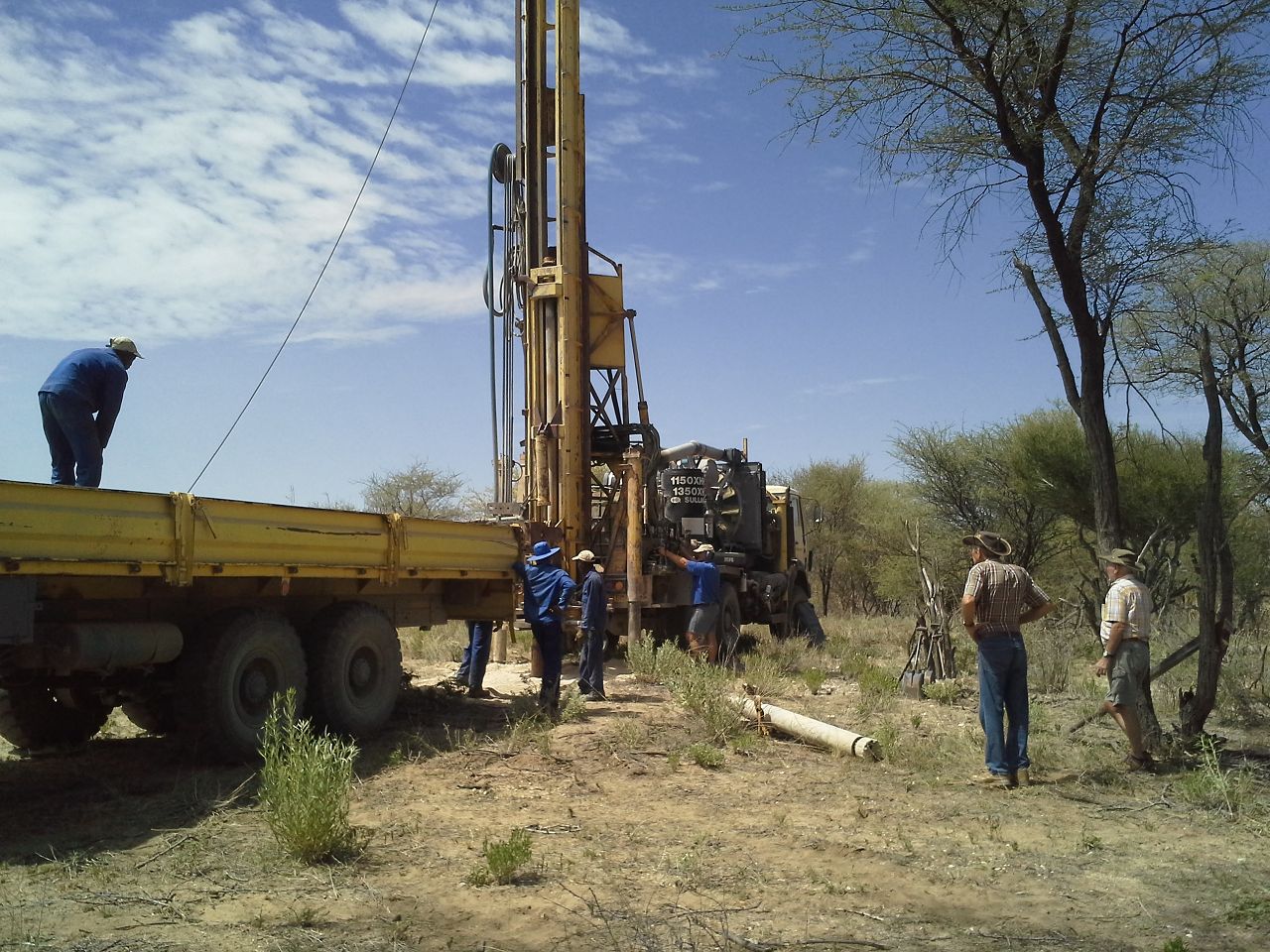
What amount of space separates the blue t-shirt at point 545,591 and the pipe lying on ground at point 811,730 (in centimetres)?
176

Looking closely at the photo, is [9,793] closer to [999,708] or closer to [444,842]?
[444,842]

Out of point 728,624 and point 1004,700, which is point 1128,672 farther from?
point 728,624

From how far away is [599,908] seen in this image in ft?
16.4

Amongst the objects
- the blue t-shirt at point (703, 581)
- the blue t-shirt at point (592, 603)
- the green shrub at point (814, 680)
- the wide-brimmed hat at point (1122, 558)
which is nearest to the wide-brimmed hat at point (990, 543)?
the wide-brimmed hat at point (1122, 558)


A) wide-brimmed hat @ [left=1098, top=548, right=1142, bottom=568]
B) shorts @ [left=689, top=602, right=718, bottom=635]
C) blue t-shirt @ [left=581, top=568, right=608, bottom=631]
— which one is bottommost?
shorts @ [left=689, top=602, right=718, bottom=635]

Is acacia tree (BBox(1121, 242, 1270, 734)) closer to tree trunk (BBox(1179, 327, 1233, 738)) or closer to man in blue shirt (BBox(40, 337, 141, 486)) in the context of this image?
tree trunk (BBox(1179, 327, 1233, 738))

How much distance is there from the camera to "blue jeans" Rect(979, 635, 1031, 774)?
306 inches

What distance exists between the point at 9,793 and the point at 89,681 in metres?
0.82

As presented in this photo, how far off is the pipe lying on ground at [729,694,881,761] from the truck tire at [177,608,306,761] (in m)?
3.63

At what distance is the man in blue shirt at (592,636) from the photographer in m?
11.2

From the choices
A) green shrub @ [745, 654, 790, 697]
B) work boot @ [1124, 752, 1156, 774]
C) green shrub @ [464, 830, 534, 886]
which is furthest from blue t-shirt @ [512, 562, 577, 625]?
green shrub @ [464, 830, 534, 886]

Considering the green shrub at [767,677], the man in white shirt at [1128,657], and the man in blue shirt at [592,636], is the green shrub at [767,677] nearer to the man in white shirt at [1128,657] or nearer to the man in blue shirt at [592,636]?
the man in blue shirt at [592,636]

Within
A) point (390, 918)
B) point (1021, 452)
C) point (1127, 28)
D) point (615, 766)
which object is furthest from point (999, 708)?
point (1021, 452)

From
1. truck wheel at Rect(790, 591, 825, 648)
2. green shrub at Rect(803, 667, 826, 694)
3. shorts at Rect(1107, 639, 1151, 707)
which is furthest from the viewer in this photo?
truck wheel at Rect(790, 591, 825, 648)
